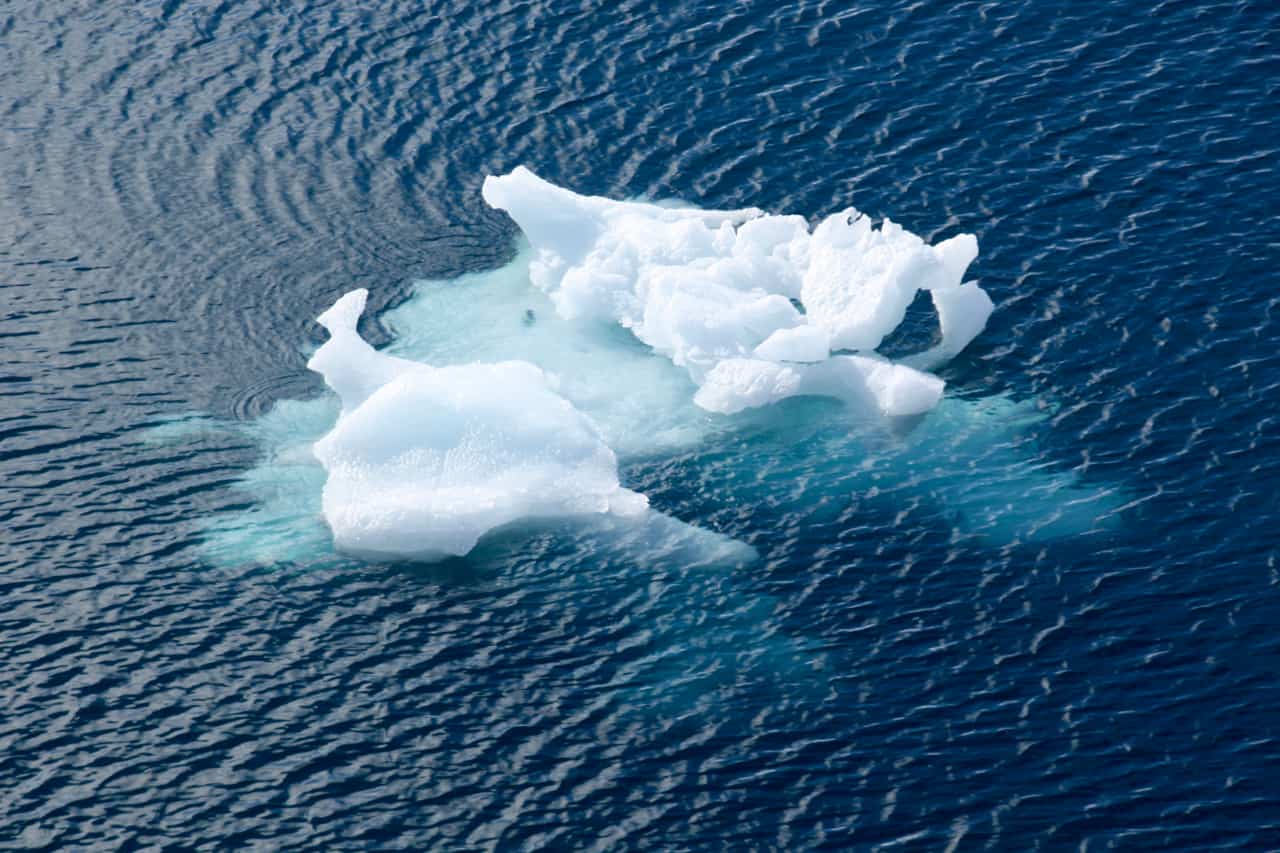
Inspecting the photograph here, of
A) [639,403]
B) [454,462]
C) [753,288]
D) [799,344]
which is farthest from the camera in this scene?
[753,288]

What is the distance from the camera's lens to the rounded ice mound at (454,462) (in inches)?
1572

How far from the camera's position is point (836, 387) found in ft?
146

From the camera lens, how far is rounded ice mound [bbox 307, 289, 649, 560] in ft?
131

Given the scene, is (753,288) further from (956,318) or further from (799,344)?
(956,318)

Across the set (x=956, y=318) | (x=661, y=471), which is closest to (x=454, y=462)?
(x=661, y=471)

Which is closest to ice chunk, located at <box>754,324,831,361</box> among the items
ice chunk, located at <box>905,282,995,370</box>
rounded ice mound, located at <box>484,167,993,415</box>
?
rounded ice mound, located at <box>484,167,993,415</box>

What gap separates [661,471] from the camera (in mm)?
42281

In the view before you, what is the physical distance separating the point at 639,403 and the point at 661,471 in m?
2.98

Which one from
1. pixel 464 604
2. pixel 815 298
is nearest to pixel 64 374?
pixel 464 604

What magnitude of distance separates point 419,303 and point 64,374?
909cm

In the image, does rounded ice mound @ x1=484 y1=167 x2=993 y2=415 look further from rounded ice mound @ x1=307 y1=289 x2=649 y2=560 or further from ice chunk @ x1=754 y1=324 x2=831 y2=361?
rounded ice mound @ x1=307 y1=289 x2=649 y2=560

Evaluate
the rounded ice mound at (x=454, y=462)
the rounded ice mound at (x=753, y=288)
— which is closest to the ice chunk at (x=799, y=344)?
the rounded ice mound at (x=753, y=288)

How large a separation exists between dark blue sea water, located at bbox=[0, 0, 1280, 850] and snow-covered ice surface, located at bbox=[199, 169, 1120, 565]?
0.31m

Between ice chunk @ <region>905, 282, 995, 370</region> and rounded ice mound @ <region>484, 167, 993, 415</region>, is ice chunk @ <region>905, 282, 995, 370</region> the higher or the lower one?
the lower one
